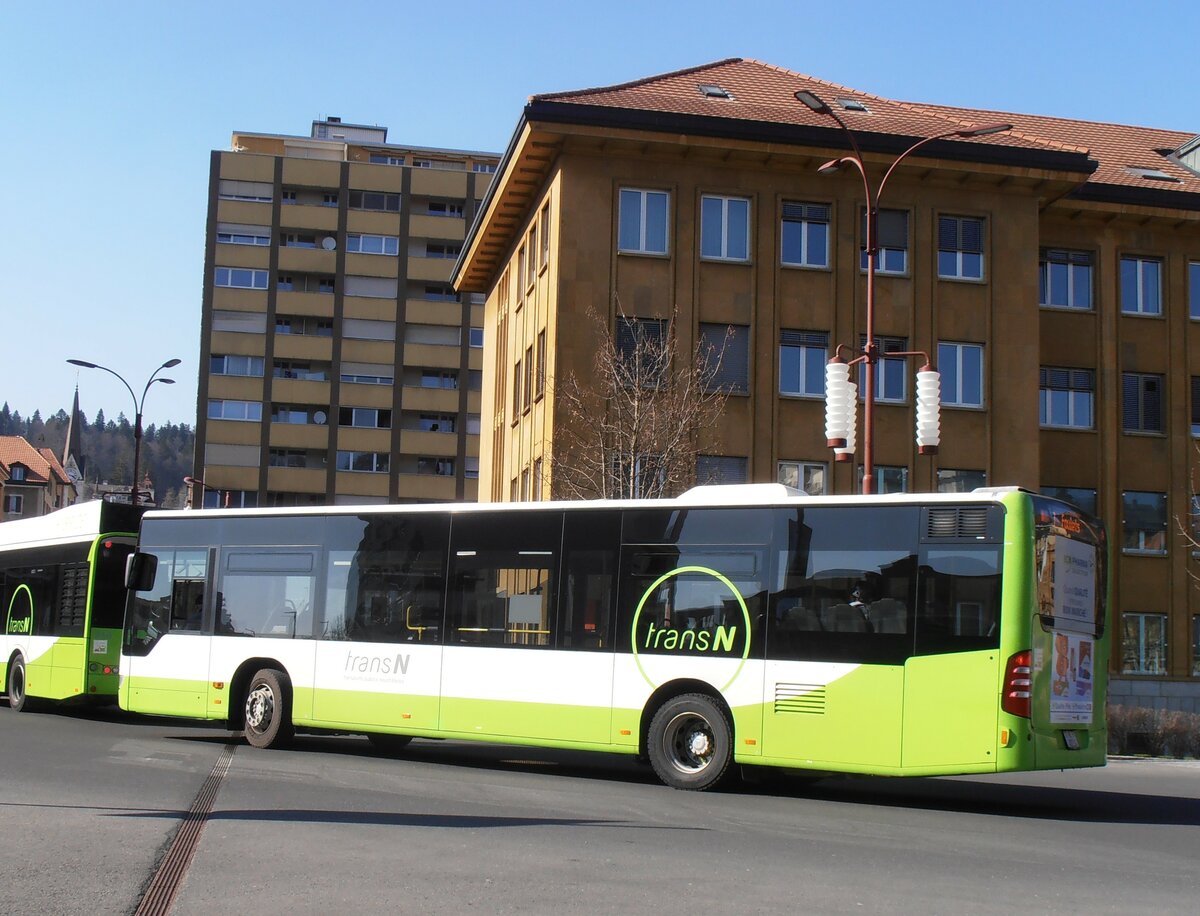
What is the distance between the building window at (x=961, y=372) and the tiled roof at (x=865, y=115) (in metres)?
4.64

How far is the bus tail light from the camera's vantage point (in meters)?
12.4

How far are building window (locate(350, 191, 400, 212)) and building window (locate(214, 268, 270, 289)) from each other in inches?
258

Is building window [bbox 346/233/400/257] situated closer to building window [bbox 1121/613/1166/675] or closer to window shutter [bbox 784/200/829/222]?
window shutter [bbox 784/200/829/222]

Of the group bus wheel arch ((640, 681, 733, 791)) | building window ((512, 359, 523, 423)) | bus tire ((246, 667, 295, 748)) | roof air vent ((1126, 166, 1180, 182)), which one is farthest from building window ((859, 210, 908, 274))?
bus wheel arch ((640, 681, 733, 791))

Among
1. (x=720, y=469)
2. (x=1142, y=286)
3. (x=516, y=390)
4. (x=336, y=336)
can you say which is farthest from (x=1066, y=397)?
(x=336, y=336)

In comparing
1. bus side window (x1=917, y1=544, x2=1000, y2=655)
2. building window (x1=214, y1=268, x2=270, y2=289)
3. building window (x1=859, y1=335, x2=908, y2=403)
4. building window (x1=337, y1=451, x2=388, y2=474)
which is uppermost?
building window (x1=214, y1=268, x2=270, y2=289)

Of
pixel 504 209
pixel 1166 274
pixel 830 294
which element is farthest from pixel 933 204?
pixel 504 209

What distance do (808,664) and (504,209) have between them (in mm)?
25524

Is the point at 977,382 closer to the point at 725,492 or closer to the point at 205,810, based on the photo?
the point at 725,492

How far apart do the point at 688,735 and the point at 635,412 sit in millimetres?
13953

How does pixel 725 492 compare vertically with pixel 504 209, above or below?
below

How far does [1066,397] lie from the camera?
3588 centimetres

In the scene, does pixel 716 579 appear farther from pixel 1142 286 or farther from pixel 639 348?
pixel 1142 286

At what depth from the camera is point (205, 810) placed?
→ 437 inches
